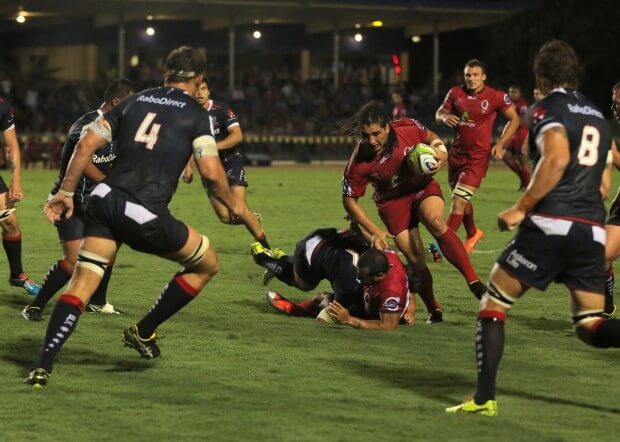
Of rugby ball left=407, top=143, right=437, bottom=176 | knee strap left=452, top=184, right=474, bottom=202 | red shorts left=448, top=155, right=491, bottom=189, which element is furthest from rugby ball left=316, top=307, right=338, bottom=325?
red shorts left=448, top=155, right=491, bottom=189

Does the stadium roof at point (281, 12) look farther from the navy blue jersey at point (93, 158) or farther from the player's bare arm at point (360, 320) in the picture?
the player's bare arm at point (360, 320)

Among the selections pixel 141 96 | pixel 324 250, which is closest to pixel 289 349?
pixel 324 250

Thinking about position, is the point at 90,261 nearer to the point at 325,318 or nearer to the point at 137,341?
the point at 137,341

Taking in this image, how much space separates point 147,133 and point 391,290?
2845 millimetres

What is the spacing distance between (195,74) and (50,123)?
34.4 m

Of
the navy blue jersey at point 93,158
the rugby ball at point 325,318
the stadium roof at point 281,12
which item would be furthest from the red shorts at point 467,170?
the stadium roof at point 281,12

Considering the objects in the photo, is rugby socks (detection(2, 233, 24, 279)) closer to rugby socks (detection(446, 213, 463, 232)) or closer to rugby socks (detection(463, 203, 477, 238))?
rugby socks (detection(446, 213, 463, 232))

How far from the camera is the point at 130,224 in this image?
27.1 ft

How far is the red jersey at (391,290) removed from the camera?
10305mm

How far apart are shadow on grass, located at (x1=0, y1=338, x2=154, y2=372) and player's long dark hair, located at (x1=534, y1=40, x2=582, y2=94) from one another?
3.31m

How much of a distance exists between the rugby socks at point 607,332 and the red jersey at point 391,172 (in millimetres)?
3601

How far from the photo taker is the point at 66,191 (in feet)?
27.1

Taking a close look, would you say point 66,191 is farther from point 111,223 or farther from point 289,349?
point 289,349

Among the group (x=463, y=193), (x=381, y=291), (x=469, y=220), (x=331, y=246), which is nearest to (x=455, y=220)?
(x=463, y=193)
